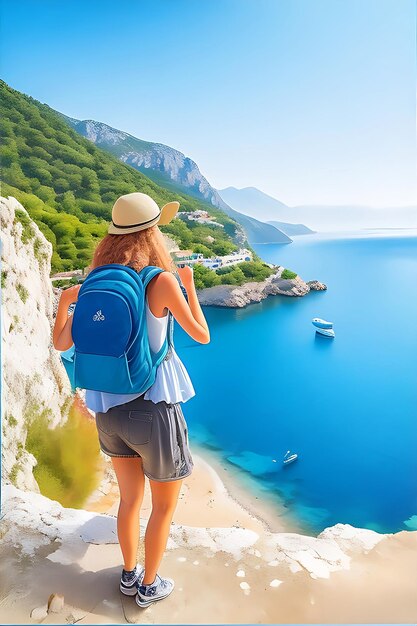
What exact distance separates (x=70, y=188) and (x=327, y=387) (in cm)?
331

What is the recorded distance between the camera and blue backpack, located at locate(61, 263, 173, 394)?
92 centimetres

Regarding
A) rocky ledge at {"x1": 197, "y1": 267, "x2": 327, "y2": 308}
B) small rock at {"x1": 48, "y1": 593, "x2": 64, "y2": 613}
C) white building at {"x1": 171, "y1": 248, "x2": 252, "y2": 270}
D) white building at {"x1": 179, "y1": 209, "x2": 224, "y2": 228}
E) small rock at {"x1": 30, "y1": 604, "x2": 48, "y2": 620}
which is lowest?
small rock at {"x1": 30, "y1": 604, "x2": 48, "y2": 620}

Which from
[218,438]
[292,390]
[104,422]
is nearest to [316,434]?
[292,390]

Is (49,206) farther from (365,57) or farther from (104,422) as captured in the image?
(104,422)

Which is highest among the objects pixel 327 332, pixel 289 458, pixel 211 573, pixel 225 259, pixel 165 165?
pixel 165 165

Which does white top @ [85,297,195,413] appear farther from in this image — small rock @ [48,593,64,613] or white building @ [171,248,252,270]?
white building @ [171,248,252,270]

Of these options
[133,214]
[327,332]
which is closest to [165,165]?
[327,332]

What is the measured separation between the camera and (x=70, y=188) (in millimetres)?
4801

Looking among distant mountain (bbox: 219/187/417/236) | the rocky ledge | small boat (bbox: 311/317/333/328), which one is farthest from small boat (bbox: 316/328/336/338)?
distant mountain (bbox: 219/187/417/236)

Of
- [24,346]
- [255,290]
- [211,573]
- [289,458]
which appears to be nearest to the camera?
[211,573]

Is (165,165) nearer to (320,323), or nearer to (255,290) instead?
(255,290)

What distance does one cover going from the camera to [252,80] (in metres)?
3.13

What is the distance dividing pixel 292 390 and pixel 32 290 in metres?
2.69

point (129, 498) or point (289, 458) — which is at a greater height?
point (129, 498)
